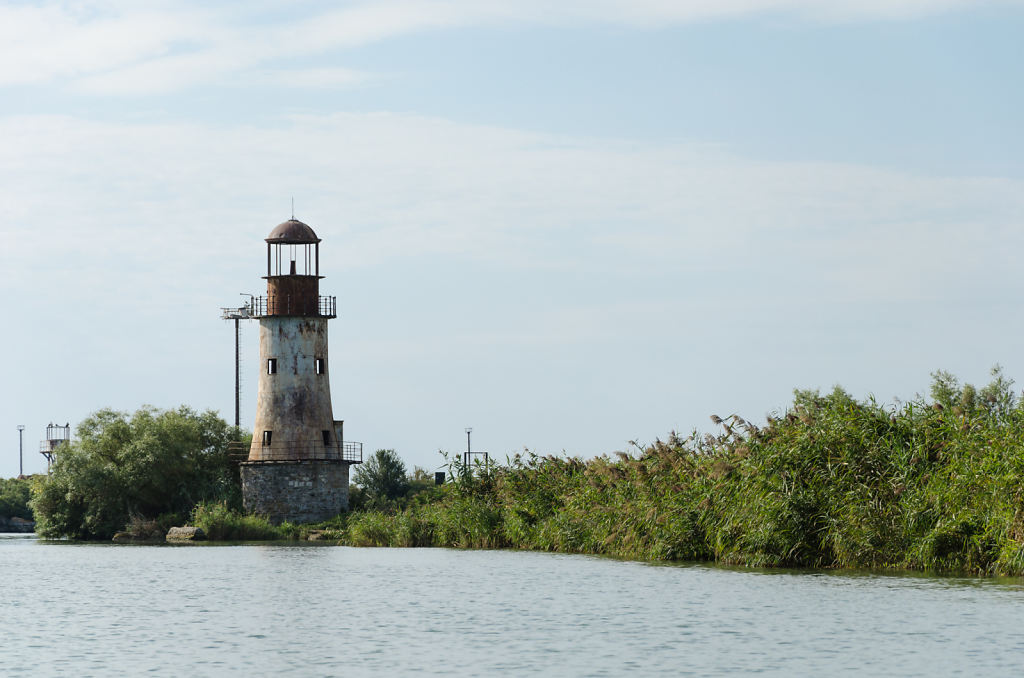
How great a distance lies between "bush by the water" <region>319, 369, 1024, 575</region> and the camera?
2716cm

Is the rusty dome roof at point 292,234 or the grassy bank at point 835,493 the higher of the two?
the rusty dome roof at point 292,234

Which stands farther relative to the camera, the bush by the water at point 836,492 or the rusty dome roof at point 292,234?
the rusty dome roof at point 292,234

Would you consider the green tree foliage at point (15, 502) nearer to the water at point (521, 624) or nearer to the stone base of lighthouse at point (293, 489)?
the stone base of lighthouse at point (293, 489)

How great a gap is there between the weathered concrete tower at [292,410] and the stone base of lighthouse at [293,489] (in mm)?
47

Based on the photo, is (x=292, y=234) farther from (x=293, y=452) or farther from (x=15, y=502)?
(x=15, y=502)

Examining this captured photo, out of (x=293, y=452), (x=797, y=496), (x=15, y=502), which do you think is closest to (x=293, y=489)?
(x=293, y=452)

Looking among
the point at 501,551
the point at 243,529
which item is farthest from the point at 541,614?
the point at 243,529

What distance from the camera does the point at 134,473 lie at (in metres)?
68.1

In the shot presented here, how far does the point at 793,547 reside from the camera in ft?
99.7

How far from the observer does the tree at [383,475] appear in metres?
72.8

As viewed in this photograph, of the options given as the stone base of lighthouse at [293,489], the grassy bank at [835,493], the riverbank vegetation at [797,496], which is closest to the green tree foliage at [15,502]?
the stone base of lighthouse at [293,489]

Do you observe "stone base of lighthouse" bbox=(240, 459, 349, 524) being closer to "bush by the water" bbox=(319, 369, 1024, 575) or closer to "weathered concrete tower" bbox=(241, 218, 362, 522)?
"weathered concrete tower" bbox=(241, 218, 362, 522)

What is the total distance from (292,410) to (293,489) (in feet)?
12.3

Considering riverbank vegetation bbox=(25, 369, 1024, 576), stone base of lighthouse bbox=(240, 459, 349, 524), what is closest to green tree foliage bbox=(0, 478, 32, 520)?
stone base of lighthouse bbox=(240, 459, 349, 524)
